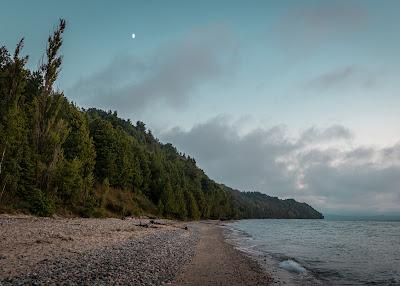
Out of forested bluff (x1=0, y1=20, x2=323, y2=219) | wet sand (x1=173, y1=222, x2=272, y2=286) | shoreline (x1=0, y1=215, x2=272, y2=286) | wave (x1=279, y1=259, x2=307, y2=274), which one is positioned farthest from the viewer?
forested bluff (x1=0, y1=20, x2=323, y2=219)

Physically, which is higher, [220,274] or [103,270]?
[103,270]

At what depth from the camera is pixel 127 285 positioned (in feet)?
51.8

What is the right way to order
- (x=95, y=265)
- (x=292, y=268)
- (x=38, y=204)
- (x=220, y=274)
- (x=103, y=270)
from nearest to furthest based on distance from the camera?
(x=103, y=270) → (x=95, y=265) → (x=220, y=274) → (x=292, y=268) → (x=38, y=204)

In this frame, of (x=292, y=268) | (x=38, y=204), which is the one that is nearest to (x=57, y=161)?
(x=38, y=204)

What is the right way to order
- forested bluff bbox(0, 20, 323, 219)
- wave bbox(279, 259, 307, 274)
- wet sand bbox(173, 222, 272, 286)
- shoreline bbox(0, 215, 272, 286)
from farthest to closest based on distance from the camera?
forested bluff bbox(0, 20, 323, 219), wave bbox(279, 259, 307, 274), wet sand bbox(173, 222, 272, 286), shoreline bbox(0, 215, 272, 286)

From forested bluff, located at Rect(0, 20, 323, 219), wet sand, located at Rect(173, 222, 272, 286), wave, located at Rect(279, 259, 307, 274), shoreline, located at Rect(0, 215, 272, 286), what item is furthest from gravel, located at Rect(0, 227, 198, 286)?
forested bluff, located at Rect(0, 20, 323, 219)

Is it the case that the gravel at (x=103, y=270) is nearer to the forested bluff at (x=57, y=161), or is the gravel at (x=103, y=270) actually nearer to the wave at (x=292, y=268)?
the wave at (x=292, y=268)

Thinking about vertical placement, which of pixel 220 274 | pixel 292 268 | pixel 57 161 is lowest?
pixel 292 268

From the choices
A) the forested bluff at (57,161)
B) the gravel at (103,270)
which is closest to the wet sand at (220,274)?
the gravel at (103,270)

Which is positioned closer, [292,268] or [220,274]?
[220,274]

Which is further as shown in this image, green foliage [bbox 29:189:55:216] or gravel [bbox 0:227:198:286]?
green foliage [bbox 29:189:55:216]

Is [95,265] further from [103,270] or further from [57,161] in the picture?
[57,161]

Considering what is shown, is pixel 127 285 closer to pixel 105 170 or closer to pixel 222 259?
pixel 222 259

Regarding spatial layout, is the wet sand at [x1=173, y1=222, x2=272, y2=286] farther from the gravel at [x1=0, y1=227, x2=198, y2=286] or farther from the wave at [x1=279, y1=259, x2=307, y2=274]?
the wave at [x1=279, y1=259, x2=307, y2=274]
